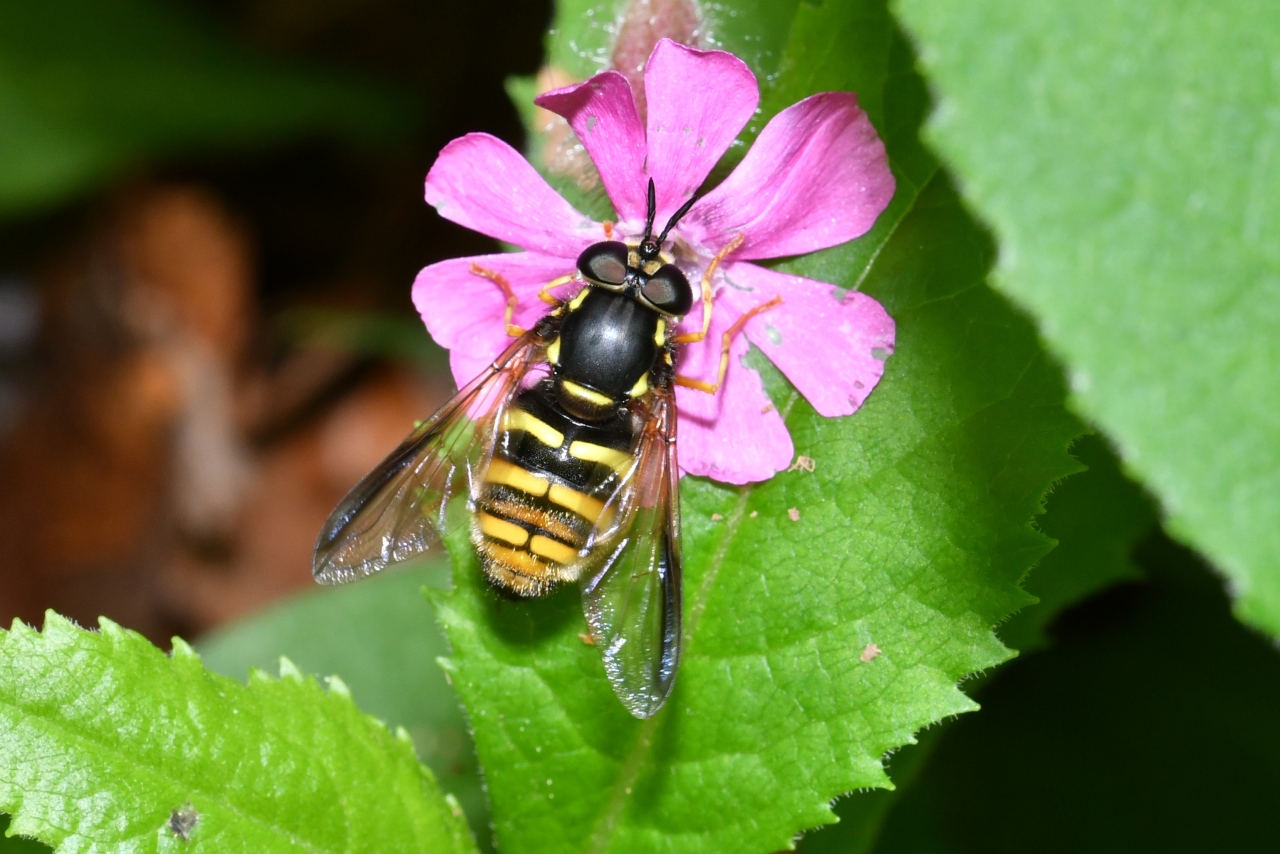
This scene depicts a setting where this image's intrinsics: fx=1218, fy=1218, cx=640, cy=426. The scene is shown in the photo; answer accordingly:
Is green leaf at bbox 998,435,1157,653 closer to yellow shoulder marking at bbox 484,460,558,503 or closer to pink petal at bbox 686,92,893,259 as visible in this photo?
pink petal at bbox 686,92,893,259

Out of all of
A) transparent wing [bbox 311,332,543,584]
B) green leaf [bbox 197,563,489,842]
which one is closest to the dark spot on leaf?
transparent wing [bbox 311,332,543,584]

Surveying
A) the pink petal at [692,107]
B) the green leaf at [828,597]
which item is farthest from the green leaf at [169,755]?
the pink petal at [692,107]

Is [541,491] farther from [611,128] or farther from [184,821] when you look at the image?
[184,821]

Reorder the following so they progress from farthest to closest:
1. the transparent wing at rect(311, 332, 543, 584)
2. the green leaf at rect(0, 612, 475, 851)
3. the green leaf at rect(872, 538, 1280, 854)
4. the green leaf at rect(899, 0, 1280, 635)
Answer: the green leaf at rect(872, 538, 1280, 854)
the transparent wing at rect(311, 332, 543, 584)
the green leaf at rect(0, 612, 475, 851)
the green leaf at rect(899, 0, 1280, 635)

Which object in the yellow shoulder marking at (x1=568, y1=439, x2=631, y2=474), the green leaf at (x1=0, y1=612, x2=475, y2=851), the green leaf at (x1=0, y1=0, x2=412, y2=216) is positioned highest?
the green leaf at (x1=0, y1=0, x2=412, y2=216)

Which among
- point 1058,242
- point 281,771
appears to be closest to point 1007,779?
point 281,771

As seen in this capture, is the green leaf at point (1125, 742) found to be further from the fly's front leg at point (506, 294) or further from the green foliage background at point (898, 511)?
the fly's front leg at point (506, 294)

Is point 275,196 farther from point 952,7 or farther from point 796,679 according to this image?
point 952,7

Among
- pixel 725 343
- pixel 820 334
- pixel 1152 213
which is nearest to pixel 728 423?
pixel 725 343
